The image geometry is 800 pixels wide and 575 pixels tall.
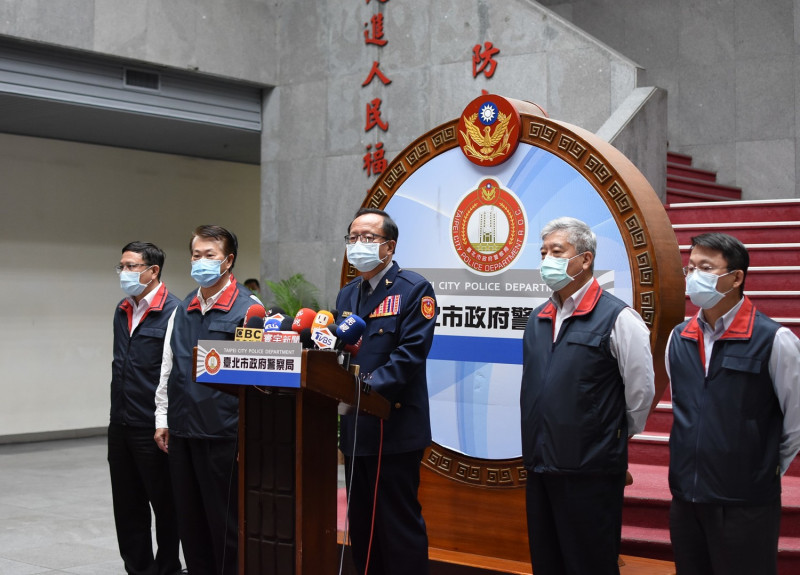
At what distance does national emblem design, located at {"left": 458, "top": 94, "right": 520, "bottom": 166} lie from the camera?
13.0 feet

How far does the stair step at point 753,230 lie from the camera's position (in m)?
6.19

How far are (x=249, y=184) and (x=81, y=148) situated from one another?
223cm

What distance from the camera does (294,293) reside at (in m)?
8.70

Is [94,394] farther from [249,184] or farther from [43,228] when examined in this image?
[249,184]

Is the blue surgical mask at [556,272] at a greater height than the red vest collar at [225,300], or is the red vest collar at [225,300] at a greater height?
the blue surgical mask at [556,272]

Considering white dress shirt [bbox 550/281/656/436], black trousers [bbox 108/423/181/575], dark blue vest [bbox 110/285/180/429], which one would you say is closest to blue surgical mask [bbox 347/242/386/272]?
white dress shirt [bbox 550/281/656/436]

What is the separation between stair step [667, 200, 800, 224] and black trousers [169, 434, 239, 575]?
366cm

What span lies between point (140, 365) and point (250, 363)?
1825 millimetres

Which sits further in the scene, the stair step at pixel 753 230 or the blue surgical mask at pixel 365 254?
the stair step at pixel 753 230

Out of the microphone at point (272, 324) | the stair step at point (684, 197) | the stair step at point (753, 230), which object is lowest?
the microphone at point (272, 324)

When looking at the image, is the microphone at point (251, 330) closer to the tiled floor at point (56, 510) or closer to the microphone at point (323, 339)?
the microphone at point (323, 339)

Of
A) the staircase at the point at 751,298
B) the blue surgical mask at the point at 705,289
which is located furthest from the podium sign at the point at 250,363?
the staircase at the point at 751,298

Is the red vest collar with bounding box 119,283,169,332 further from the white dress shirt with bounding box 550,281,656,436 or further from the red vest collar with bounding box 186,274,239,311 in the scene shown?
the white dress shirt with bounding box 550,281,656,436

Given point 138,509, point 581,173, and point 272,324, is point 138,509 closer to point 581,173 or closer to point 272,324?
point 272,324
